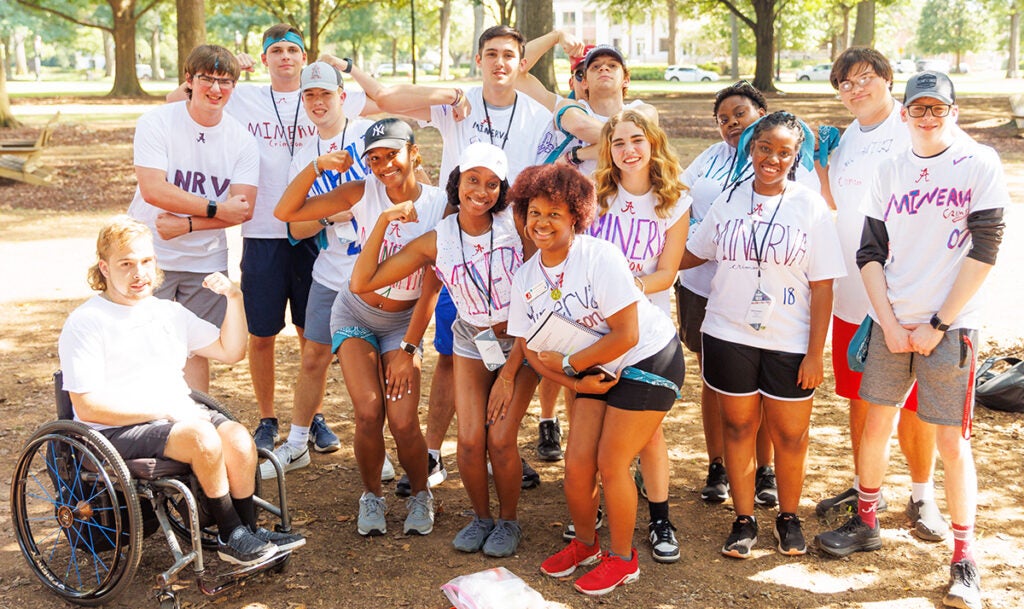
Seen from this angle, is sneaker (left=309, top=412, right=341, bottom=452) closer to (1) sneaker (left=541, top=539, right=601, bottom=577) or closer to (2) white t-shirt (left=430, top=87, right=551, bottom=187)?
(2) white t-shirt (left=430, top=87, right=551, bottom=187)

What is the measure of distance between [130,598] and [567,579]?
1.82 metres

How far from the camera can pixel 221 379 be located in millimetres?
6852

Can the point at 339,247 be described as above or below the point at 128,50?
below

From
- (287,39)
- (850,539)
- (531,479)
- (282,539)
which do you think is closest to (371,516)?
(282,539)

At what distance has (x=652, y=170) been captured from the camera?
13.8 ft

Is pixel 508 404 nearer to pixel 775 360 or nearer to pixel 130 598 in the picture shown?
pixel 775 360

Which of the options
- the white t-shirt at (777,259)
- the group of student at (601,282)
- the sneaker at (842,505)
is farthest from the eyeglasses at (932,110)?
the sneaker at (842,505)

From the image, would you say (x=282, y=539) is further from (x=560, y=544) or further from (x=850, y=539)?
(x=850, y=539)

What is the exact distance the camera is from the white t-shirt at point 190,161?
16.1 feet

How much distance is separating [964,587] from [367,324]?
281cm

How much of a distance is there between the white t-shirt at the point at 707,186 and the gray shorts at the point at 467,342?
1.03 metres

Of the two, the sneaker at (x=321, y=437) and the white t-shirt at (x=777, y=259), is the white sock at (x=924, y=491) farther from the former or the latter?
the sneaker at (x=321, y=437)

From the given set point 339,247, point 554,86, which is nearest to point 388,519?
point 339,247

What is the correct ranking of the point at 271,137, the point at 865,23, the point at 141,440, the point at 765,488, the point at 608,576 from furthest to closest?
the point at 865,23 → the point at 271,137 → the point at 765,488 → the point at 608,576 → the point at 141,440
